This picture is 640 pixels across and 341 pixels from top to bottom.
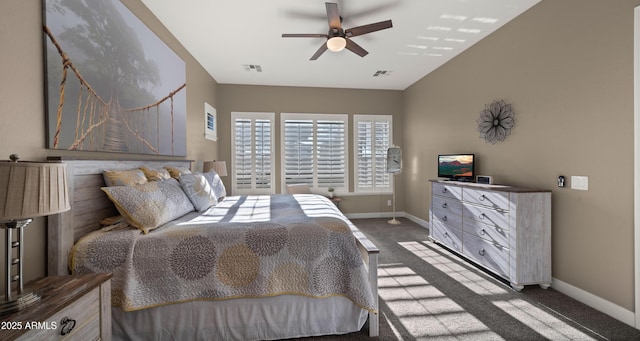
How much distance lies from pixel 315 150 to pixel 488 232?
3368mm

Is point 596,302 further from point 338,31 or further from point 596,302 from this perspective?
point 338,31

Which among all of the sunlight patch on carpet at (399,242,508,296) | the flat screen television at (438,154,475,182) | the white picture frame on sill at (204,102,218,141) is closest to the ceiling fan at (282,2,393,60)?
the flat screen television at (438,154,475,182)

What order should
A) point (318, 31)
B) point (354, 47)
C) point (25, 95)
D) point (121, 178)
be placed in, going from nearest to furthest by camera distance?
point (25, 95) < point (121, 178) < point (354, 47) < point (318, 31)

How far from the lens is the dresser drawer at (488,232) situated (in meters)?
2.44

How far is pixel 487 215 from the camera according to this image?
2.65m

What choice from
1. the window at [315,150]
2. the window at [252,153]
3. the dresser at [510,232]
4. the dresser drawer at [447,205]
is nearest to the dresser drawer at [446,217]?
the dresser drawer at [447,205]

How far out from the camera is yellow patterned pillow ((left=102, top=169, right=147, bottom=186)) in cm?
182

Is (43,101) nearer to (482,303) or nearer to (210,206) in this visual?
(210,206)

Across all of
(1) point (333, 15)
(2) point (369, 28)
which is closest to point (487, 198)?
(2) point (369, 28)

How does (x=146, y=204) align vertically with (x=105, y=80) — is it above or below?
below

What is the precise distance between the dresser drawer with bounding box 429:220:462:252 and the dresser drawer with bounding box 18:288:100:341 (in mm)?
3421

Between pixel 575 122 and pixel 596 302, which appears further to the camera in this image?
pixel 575 122

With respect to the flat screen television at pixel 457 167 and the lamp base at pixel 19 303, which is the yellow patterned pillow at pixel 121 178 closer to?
the lamp base at pixel 19 303

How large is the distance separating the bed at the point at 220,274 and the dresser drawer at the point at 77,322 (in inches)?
11.2
